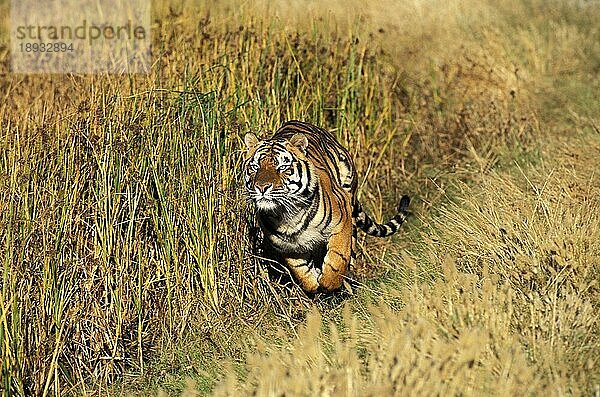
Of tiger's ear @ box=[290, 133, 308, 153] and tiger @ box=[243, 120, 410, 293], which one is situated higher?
tiger's ear @ box=[290, 133, 308, 153]

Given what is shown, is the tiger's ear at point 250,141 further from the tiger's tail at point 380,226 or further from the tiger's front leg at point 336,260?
the tiger's tail at point 380,226

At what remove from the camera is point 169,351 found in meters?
5.23

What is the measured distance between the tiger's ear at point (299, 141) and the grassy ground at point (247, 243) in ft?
1.45

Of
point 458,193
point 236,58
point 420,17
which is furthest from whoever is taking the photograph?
point 420,17

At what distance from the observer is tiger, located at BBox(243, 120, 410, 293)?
17.6ft

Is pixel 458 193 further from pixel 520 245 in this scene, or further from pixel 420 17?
pixel 420 17

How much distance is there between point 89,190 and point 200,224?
71cm

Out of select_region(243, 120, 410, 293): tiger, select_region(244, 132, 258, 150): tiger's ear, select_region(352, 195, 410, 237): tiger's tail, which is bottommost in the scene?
select_region(352, 195, 410, 237): tiger's tail

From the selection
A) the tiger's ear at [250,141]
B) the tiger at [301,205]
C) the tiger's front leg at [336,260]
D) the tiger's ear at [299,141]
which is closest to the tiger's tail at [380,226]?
the tiger at [301,205]

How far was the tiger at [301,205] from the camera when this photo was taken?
5379mm

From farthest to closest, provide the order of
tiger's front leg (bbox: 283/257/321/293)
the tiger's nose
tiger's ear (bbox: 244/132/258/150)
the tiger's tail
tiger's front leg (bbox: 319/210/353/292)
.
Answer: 1. the tiger's tail
2. tiger's front leg (bbox: 283/257/321/293)
3. tiger's front leg (bbox: 319/210/353/292)
4. tiger's ear (bbox: 244/132/258/150)
5. the tiger's nose

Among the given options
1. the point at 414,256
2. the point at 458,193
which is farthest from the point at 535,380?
the point at 458,193

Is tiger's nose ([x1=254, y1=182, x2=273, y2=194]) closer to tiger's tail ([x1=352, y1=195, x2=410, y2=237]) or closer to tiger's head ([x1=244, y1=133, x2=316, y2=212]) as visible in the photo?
tiger's head ([x1=244, y1=133, x2=316, y2=212])

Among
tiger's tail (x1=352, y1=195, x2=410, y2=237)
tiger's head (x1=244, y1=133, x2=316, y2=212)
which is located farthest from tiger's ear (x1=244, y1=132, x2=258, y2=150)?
tiger's tail (x1=352, y1=195, x2=410, y2=237)
